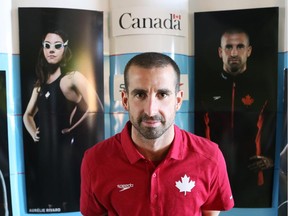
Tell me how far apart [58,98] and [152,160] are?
62 cm

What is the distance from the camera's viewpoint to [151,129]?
1014mm

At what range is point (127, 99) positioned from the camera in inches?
41.9

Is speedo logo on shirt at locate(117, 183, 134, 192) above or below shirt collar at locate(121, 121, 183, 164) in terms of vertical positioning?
below

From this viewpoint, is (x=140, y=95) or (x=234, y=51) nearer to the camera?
(x=140, y=95)

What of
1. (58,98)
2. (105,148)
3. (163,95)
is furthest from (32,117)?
(163,95)

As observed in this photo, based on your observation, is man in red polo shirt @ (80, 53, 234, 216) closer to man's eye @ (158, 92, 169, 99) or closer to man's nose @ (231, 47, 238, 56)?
man's eye @ (158, 92, 169, 99)

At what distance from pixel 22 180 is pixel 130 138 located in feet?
2.29

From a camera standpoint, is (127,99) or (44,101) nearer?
(127,99)

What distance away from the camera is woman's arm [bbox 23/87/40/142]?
1477 millimetres

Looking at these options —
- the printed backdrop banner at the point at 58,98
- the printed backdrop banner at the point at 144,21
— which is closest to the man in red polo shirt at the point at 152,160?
the printed backdrop banner at the point at 58,98

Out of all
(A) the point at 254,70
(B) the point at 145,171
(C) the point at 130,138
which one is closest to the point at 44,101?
(C) the point at 130,138

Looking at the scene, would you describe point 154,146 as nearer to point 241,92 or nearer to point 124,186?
point 124,186

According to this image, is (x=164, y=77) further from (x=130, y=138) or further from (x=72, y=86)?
(x=72, y=86)

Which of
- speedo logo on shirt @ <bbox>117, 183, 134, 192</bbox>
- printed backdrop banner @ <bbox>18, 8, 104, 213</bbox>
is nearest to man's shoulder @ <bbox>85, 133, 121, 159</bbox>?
speedo logo on shirt @ <bbox>117, 183, 134, 192</bbox>
